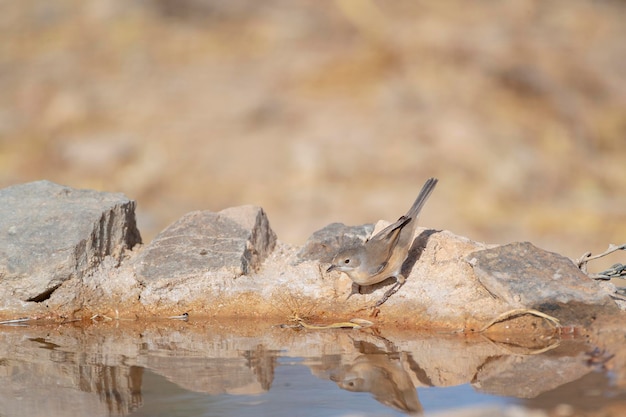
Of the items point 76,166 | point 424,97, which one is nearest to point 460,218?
point 424,97

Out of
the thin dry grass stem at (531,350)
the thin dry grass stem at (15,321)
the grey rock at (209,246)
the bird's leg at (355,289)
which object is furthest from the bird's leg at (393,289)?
the thin dry grass stem at (15,321)

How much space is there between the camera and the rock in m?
5.70

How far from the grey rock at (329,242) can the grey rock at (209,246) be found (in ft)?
1.15

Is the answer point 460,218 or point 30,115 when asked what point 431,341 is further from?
point 30,115

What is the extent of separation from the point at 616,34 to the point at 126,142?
37.7ft

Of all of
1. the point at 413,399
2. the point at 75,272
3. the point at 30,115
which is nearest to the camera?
the point at 413,399

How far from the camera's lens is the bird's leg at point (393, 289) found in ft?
17.7

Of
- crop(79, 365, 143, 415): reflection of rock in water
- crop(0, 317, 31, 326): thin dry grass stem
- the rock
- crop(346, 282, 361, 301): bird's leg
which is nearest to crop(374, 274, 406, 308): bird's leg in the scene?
crop(346, 282, 361, 301): bird's leg

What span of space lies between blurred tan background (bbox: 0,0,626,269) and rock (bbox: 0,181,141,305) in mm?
7266

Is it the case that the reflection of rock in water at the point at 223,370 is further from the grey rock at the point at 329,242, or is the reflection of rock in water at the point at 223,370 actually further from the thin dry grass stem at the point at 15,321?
the thin dry grass stem at the point at 15,321

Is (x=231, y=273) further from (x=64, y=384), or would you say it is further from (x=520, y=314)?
(x=520, y=314)

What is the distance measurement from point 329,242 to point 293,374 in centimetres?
162

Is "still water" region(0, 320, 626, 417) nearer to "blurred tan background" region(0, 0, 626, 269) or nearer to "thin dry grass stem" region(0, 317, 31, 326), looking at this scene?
"thin dry grass stem" region(0, 317, 31, 326)

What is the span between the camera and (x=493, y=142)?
16406 mm
